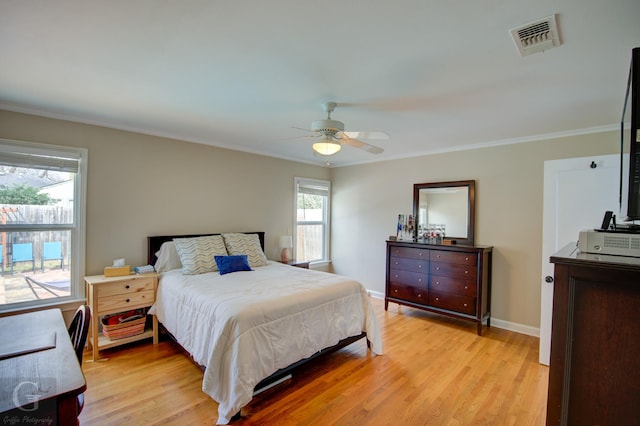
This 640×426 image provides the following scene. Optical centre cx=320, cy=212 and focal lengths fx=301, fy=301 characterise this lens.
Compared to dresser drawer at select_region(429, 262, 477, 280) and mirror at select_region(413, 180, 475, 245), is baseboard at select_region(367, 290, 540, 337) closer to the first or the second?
dresser drawer at select_region(429, 262, 477, 280)

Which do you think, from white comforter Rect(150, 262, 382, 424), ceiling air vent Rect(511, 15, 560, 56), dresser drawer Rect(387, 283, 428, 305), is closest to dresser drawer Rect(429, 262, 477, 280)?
dresser drawer Rect(387, 283, 428, 305)

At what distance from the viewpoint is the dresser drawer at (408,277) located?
4176 mm

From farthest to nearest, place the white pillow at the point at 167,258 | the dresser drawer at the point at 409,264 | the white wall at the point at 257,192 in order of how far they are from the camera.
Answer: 1. the dresser drawer at the point at 409,264
2. the white pillow at the point at 167,258
3. the white wall at the point at 257,192

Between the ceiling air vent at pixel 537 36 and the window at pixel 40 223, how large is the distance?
3.94 metres

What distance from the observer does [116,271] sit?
3.20 m

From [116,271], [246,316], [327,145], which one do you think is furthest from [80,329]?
[327,145]

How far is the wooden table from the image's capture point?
3.30ft

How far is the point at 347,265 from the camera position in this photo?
225 inches

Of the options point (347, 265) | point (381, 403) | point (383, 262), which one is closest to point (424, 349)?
point (381, 403)

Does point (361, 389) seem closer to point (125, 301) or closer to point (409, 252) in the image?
point (409, 252)

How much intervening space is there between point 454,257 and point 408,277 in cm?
73

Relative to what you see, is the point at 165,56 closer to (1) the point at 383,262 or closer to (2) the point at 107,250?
(2) the point at 107,250

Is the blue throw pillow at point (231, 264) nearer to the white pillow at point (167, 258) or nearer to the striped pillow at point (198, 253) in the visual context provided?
the striped pillow at point (198, 253)

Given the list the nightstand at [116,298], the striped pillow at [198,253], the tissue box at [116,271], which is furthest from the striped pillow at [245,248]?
the tissue box at [116,271]
